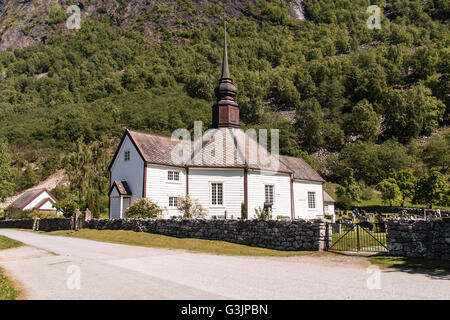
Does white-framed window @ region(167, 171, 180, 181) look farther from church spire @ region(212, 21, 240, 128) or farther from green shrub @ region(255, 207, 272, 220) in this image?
church spire @ region(212, 21, 240, 128)

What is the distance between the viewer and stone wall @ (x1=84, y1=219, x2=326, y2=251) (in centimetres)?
1458

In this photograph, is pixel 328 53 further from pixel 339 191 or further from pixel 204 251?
pixel 204 251

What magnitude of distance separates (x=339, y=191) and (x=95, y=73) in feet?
299

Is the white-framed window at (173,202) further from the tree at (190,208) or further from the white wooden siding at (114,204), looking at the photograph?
the white wooden siding at (114,204)

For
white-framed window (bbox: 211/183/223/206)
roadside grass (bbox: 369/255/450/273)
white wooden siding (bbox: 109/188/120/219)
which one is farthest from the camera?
white-framed window (bbox: 211/183/223/206)

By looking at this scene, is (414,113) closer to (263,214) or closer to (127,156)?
(263,214)

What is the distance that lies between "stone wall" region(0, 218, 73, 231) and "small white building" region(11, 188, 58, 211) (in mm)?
12012

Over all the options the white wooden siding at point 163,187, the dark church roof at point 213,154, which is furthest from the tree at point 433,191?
the white wooden siding at point 163,187

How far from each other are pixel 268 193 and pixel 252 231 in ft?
39.4

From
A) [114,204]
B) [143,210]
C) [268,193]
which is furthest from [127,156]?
[268,193]

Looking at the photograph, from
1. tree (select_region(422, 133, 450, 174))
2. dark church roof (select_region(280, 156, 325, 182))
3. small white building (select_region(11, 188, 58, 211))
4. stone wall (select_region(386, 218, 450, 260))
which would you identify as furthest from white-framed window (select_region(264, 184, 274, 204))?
tree (select_region(422, 133, 450, 174))

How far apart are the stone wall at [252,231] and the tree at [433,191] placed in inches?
1329

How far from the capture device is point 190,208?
1023 inches

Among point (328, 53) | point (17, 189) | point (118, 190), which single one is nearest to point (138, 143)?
point (118, 190)
